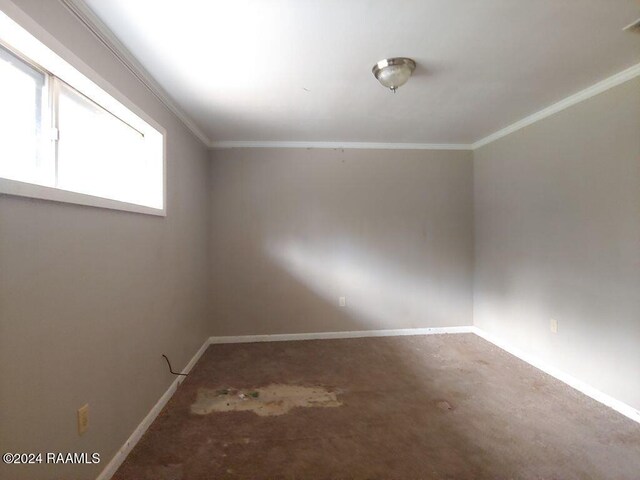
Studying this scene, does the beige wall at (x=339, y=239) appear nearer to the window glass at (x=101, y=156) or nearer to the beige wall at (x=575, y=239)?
the beige wall at (x=575, y=239)

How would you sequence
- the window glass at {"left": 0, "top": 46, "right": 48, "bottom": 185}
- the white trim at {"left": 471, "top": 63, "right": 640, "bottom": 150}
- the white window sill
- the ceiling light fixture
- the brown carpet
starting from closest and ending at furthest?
1. the white window sill
2. the window glass at {"left": 0, "top": 46, "right": 48, "bottom": 185}
3. the brown carpet
4. the ceiling light fixture
5. the white trim at {"left": 471, "top": 63, "right": 640, "bottom": 150}

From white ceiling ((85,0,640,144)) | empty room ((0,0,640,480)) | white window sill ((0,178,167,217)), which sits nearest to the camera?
white window sill ((0,178,167,217))

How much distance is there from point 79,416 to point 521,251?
11.5 ft

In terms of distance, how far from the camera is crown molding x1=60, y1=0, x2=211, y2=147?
4.00 ft

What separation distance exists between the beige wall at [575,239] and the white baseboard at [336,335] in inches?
22.5

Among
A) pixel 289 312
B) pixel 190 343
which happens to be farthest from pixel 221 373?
pixel 289 312

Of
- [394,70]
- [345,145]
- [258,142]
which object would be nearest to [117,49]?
[394,70]

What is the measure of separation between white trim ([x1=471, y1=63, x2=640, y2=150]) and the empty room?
0.05ft

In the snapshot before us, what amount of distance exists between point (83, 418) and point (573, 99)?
12.3 ft

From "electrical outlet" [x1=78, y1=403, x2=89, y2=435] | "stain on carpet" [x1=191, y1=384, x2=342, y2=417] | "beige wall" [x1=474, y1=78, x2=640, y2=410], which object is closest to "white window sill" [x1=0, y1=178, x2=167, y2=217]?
"electrical outlet" [x1=78, y1=403, x2=89, y2=435]

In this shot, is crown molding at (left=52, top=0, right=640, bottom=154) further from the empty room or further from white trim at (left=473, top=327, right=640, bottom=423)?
white trim at (left=473, top=327, right=640, bottom=423)

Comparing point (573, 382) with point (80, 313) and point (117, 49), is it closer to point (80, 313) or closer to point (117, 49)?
point (80, 313)

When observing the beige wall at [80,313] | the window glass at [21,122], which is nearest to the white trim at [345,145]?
→ the beige wall at [80,313]

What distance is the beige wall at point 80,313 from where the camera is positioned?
95 cm
